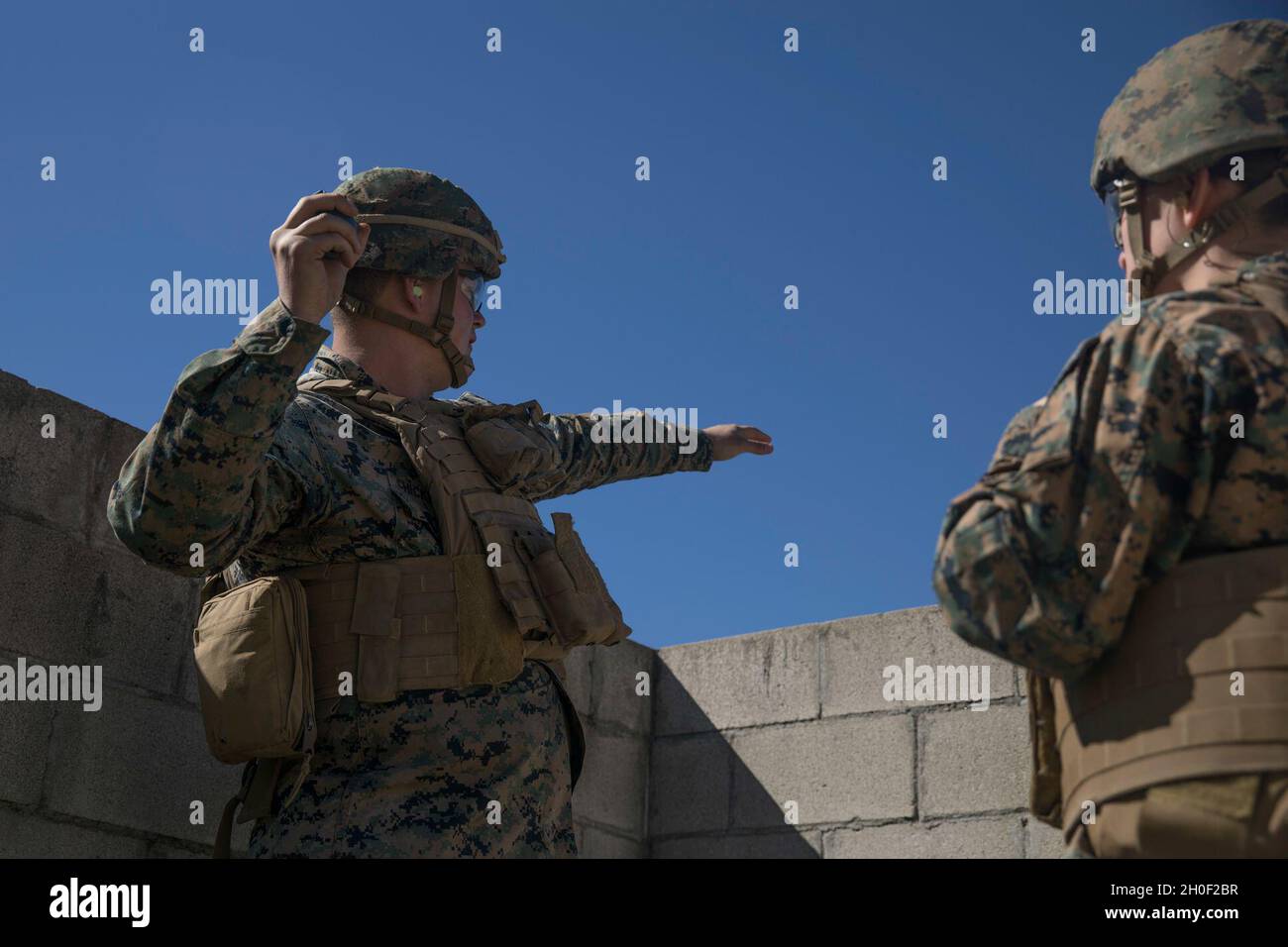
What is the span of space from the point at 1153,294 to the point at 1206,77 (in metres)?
0.35

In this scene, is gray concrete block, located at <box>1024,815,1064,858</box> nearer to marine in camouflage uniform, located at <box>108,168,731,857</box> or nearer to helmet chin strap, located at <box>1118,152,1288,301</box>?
marine in camouflage uniform, located at <box>108,168,731,857</box>

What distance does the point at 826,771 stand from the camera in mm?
5176

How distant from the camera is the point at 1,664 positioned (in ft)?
12.1

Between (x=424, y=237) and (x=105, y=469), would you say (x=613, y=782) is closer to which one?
(x=105, y=469)

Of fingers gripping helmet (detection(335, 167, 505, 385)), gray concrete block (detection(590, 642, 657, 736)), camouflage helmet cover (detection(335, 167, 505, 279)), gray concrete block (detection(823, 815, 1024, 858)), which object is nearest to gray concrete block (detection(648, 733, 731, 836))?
gray concrete block (detection(590, 642, 657, 736))

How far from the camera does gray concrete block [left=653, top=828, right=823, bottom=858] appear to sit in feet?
16.9

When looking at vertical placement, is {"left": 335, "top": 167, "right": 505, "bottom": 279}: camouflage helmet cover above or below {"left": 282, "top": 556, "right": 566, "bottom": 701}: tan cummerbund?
above

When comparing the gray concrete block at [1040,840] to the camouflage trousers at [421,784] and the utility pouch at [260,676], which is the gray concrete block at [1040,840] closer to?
the camouflage trousers at [421,784]

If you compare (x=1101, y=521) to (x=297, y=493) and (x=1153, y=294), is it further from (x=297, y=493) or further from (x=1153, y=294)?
(x=297, y=493)

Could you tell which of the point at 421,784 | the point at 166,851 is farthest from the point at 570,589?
the point at 166,851

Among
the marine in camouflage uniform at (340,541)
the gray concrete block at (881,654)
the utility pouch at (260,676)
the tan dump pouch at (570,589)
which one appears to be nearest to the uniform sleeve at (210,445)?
the marine in camouflage uniform at (340,541)

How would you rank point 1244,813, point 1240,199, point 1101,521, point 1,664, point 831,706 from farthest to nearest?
point 831,706 → point 1,664 → point 1240,199 → point 1101,521 → point 1244,813

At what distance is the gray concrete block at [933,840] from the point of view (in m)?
4.76

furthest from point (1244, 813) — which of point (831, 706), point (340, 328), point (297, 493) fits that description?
point (831, 706)
